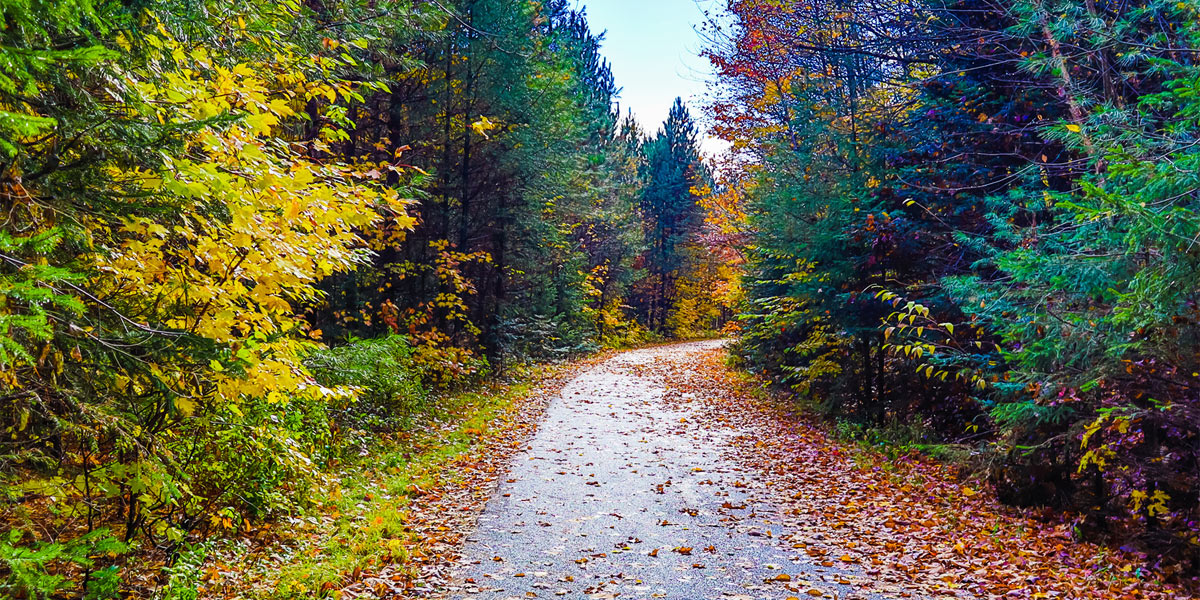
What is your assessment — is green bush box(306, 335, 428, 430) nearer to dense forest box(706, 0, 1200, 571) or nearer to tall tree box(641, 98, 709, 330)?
dense forest box(706, 0, 1200, 571)

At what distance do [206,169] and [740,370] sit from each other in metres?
19.9

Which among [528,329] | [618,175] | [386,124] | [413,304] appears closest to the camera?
[386,124]

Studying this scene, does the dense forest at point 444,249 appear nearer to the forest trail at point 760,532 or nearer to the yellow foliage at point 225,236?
the yellow foliage at point 225,236

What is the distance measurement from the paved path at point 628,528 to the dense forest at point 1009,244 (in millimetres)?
2858

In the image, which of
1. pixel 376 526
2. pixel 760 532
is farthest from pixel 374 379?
pixel 760 532

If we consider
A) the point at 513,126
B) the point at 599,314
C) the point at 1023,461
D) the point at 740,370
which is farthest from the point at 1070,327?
the point at 599,314

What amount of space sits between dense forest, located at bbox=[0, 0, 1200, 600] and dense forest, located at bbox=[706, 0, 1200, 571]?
0.05m

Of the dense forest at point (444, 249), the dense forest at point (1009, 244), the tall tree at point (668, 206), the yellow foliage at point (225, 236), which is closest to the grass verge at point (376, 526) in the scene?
the dense forest at point (444, 249)

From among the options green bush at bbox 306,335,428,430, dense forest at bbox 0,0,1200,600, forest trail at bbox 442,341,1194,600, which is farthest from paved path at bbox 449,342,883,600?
green bush at bbox 306,335,428,430

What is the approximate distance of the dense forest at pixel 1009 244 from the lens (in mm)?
5473

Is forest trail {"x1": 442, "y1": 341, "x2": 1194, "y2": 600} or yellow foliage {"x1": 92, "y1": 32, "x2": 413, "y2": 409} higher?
yellow foliage {"x1": 92, "y1": 32, "x2": 413, "y2": 409}

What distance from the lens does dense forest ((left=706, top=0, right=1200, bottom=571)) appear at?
547cm

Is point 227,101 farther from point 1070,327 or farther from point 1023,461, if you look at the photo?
point 1023,461

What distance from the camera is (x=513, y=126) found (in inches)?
639
